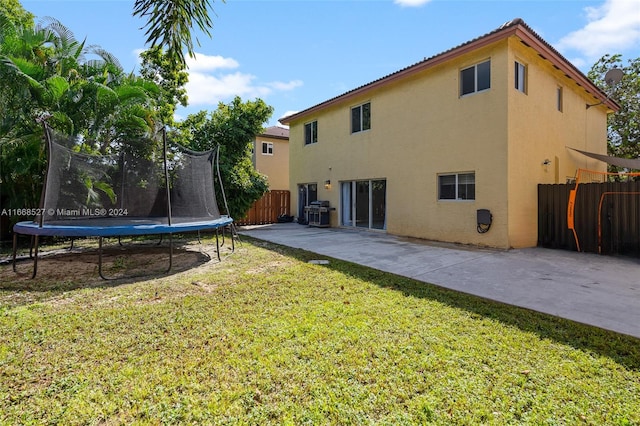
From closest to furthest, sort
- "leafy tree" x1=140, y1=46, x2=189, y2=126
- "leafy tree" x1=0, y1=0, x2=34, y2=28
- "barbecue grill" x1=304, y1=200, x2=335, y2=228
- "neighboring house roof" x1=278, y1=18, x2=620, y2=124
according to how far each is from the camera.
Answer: "neighboring house roof" x1=278, y1=18, x2=620, y2=124 → "leafy tree" x1=0, y1=0, x2=34, y2=28 → "barbecue grill" x1=304, y1=200, x2=335, y2=228 → "leafy tree" x1=140, y1=46, x2=189, y2=126

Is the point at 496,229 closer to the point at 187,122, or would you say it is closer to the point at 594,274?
the point at 594,274

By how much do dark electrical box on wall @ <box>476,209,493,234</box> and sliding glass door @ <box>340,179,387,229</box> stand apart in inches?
Answer: 133

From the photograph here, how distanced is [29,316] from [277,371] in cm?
313

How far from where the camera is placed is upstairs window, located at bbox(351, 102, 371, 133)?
11.6 m

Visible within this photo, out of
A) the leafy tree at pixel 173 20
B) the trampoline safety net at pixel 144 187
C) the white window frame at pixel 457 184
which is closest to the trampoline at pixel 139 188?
the trampoline safety net at pixel 144 187

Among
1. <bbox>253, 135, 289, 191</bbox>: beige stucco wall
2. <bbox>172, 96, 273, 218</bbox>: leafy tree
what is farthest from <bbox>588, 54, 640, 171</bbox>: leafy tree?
<bbox>172, 96, 273, 218</bbox>: leafy tree

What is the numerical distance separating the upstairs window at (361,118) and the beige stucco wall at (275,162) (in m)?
9.61

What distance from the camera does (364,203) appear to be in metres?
12.2

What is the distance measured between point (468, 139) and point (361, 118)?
4.55 m

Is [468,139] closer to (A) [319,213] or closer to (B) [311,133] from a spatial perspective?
(A) [319,213]

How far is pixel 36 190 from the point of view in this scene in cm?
801

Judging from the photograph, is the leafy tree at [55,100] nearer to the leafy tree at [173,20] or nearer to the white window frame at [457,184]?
the leafy tree at [173,20]

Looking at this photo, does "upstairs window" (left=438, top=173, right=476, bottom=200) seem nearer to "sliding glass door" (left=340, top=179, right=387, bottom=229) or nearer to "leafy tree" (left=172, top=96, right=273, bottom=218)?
"sliding glass door" (left=340, top=179, right=387, bottom=229)

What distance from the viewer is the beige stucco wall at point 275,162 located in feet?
67.1
